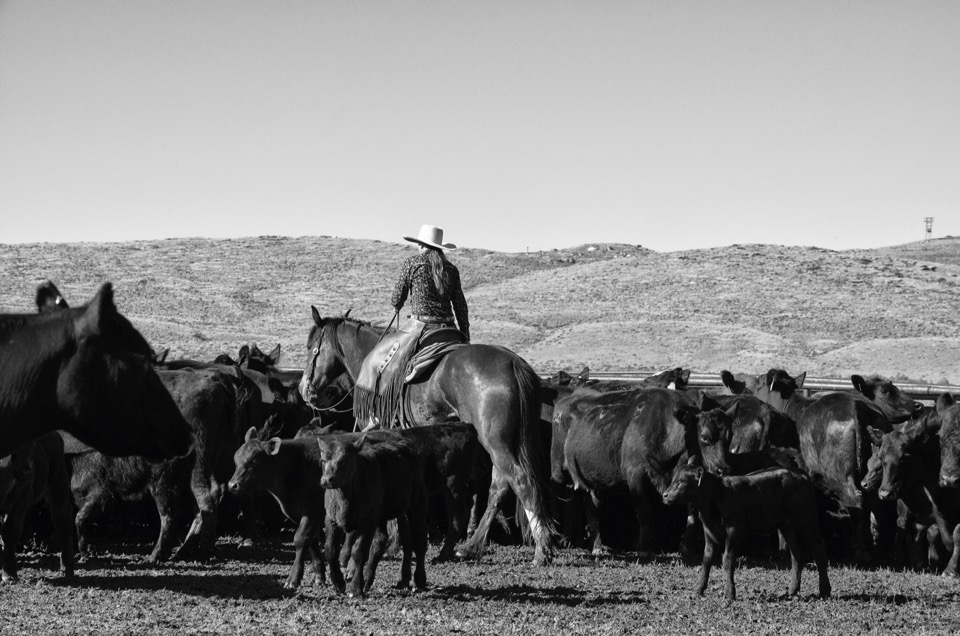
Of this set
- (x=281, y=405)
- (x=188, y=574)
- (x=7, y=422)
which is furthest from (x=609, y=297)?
(x=7, y=422)

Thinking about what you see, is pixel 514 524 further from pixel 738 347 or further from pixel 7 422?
pixel 738 347

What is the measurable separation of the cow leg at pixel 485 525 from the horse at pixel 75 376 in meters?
7.65

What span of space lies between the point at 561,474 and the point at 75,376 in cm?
1035

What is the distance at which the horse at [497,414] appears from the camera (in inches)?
468

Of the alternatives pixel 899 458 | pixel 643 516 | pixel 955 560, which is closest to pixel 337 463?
pixel 643 516

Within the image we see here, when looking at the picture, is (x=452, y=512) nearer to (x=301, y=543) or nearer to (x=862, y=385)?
(x=301, y=543)

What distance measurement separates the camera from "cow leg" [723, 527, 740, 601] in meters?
9.69

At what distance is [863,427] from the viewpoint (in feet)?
44.1

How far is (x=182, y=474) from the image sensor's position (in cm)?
1238

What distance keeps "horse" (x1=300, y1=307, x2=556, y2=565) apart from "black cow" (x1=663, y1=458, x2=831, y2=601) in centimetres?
221

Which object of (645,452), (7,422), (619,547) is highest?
(7,422)

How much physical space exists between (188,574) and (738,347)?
4181cm

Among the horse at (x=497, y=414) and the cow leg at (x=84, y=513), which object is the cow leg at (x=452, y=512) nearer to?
the horse at (x=497, y=414)

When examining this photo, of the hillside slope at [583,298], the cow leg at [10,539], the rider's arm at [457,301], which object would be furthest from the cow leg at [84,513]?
the hillside slope at [583,298]
